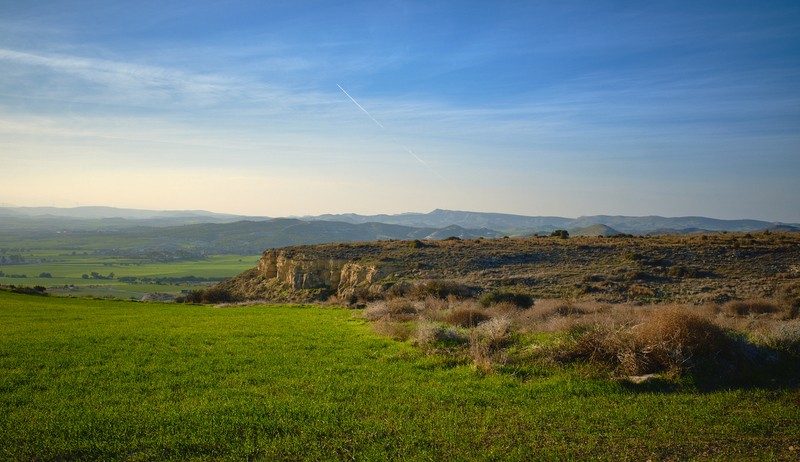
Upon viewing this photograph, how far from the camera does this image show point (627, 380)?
989cm

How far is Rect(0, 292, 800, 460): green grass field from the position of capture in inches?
260

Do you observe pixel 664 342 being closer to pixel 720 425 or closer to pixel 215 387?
pixel 720 425

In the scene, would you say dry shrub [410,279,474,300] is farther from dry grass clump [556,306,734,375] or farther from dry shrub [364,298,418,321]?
dry grass clump [556,306,734,375]

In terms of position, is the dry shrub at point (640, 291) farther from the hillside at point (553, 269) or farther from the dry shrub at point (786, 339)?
the dry shrub at point (786, 339)

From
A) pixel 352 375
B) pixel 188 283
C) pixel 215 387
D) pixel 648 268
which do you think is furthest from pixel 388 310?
pixel 188 283

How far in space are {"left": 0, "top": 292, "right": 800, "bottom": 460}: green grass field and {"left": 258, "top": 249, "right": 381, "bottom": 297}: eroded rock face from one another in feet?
90.6

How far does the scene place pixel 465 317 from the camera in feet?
58.7

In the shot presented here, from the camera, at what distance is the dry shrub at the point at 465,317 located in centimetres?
1761

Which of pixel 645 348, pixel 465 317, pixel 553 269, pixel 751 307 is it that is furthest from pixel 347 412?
pixel 553 269

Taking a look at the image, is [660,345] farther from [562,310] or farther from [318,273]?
[318,273]

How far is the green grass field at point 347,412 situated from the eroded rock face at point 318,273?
90.6ft

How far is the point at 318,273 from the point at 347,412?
40291 mm

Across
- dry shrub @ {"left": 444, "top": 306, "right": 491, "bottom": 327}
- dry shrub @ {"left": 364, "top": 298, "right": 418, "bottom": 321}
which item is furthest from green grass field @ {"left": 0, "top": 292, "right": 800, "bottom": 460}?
dry shrub @ {"left": 364, "top": 298, "right": 418, "bottom": 321}

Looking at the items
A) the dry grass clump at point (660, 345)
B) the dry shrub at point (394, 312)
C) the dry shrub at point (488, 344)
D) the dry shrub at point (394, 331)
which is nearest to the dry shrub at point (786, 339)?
the dry grass clump at point (660, 345)
